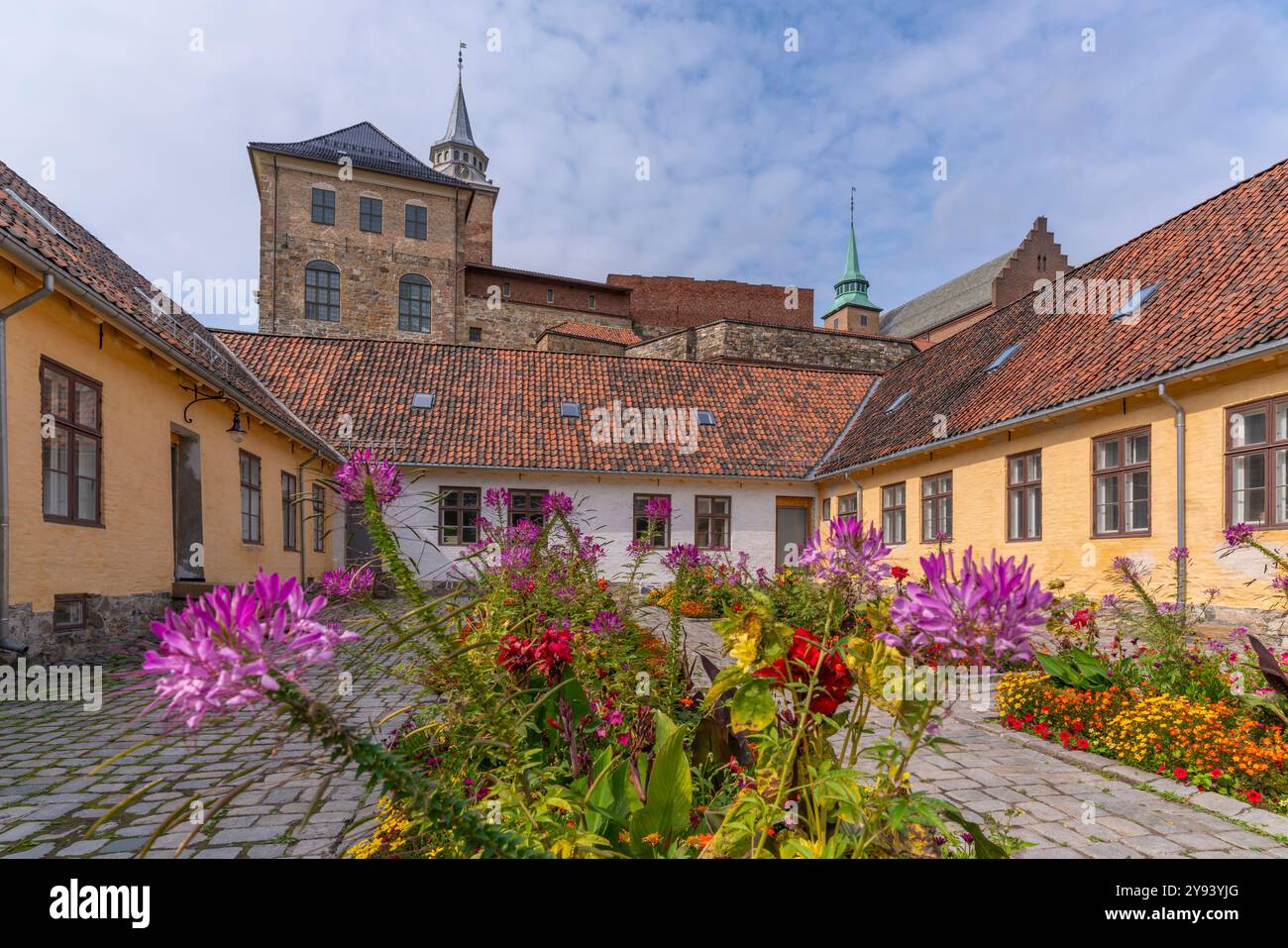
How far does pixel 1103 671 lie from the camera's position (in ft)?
18.9

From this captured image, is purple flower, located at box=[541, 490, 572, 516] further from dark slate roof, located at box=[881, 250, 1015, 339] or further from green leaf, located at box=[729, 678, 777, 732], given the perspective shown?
dark slate roof, located at box=[881, 250, 1015, 339]

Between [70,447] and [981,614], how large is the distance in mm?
9316

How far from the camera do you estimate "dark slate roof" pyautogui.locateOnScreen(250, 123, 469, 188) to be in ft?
111

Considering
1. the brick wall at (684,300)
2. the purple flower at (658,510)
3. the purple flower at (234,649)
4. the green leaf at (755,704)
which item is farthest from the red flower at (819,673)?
the brick wall at (684,300)

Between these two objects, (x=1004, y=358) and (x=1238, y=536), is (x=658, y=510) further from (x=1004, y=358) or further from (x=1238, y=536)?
(x=1004, y=358)

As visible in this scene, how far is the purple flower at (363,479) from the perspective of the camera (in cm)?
199

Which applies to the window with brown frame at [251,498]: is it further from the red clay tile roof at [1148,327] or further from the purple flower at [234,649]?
the purple flower at [234,649]

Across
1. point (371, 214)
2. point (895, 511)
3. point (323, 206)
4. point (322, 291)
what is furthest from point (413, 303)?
point (895, 511)

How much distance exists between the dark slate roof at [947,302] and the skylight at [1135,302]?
37.3 metres

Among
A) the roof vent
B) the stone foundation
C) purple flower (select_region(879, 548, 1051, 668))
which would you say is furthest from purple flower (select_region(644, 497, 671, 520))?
the roof vent

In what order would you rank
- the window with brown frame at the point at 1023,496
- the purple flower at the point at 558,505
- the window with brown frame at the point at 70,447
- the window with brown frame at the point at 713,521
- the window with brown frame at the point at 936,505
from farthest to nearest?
the window with brown frame at the point at 713,521 → the window with brown frame at the point at 936,505 → the window with brown frame at the point at 1023,496 → the window with brown frame at the point at 70,447 → the purple flower at the point at 558,505

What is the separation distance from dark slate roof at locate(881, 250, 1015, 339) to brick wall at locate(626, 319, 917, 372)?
1732 centimetres
